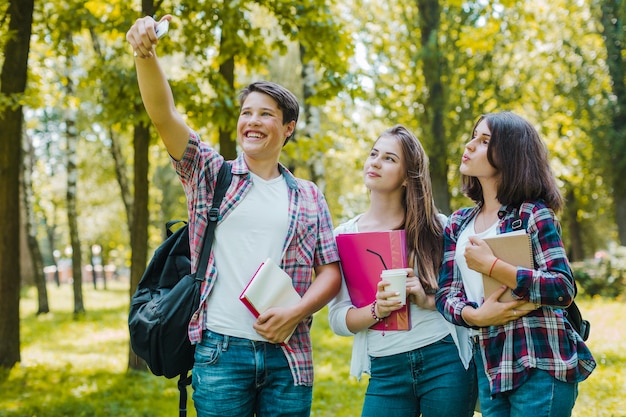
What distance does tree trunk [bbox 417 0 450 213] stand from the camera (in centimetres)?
1134

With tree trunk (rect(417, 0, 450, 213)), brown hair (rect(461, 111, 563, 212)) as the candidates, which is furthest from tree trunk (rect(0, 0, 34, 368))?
tree trunk (rect(417, 0, 450, 213))

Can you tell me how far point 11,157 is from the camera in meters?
7.21

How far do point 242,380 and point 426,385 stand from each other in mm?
851

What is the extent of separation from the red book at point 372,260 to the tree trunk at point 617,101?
57.2 ft

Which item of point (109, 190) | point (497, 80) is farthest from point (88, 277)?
point (497, 80)

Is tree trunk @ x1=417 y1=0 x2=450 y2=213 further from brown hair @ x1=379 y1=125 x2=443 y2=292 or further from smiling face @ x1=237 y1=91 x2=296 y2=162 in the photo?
smiling face @ x1=237 y1=91 x2=296 y2=162

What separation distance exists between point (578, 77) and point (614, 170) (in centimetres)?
306

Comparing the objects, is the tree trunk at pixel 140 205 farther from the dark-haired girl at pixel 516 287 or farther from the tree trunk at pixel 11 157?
the dark-haired girl at pixel 516 287

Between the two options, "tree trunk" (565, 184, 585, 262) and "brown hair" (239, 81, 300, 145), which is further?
"tree trunk" (565, 184, 585, 262)

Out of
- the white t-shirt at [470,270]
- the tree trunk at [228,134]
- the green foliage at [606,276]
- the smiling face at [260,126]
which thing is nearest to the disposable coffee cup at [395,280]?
the white t-shirt at [470,270]

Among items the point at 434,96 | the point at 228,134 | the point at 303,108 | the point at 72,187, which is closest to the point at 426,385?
the point at 228,134

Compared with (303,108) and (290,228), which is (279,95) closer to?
(290,228)

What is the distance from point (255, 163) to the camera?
2789mm

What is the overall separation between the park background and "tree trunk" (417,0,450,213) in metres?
0.03
